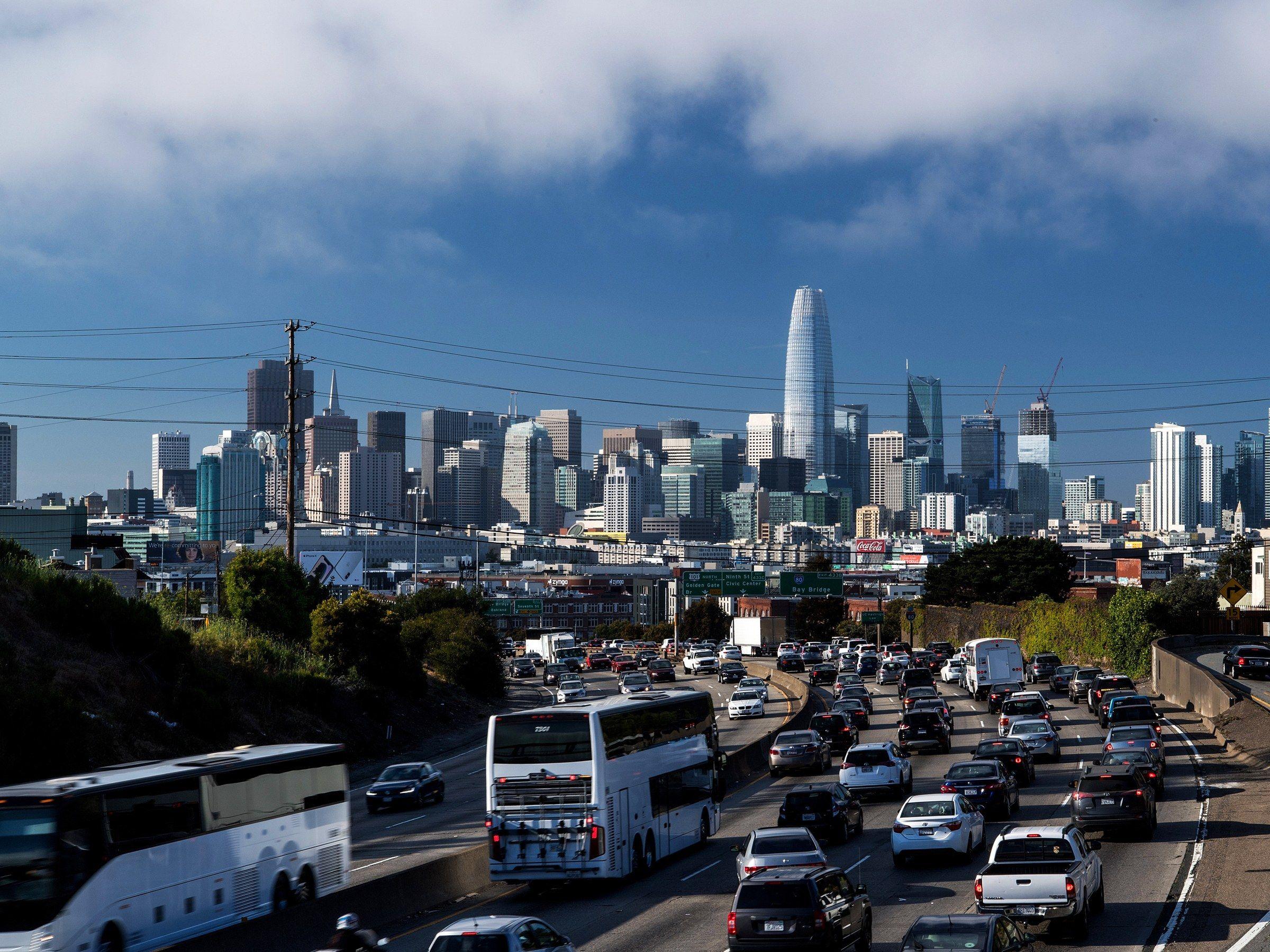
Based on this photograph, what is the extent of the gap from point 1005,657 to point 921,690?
12.5m

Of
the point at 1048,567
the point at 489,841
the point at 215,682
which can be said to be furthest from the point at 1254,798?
the point at 1048,567

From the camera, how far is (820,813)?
2933cm

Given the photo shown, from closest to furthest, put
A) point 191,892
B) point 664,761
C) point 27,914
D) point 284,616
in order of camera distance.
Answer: point 27,914 < point 191,892 < point 664,761 < point 284,616

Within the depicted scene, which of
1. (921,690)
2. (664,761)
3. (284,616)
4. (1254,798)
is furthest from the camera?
(284,616)

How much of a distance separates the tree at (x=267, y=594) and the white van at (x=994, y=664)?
34820mm

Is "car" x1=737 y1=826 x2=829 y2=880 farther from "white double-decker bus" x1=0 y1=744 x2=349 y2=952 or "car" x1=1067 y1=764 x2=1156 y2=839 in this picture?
"white double-decker bus" x1=0 y1=744 x2=349 y2=952

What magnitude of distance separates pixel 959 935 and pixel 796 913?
11.0ft

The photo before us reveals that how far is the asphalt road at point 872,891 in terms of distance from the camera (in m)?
20.7

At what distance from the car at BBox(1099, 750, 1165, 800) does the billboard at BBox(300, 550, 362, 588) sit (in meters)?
64.8

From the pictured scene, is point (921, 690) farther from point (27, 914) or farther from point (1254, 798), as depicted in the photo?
point (27, 914)

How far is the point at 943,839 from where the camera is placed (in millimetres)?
25859

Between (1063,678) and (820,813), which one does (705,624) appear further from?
(820,813)

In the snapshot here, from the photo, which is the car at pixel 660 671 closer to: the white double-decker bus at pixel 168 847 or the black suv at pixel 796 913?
the white double-decker bus at pixel 168 847

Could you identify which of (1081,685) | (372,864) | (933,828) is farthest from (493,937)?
(1081,685)
